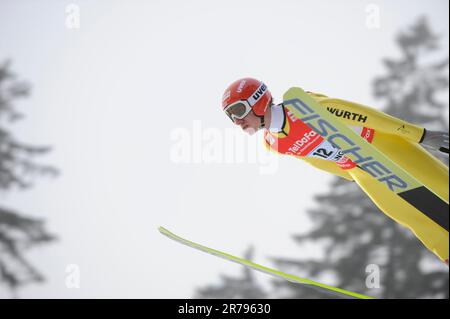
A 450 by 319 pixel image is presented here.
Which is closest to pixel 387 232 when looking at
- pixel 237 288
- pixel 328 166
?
pixel 237 288

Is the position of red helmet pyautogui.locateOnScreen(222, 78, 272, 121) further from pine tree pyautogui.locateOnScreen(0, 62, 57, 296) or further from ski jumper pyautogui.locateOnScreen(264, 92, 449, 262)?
pine tree pyautogui.locateOnScreen(0, 62, 57, 296)

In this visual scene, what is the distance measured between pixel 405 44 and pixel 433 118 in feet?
11.2

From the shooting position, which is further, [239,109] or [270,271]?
[270,271]

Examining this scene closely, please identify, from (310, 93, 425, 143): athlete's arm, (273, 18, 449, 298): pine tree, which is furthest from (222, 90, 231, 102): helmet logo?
(273, 18, 449, 298): pine tree

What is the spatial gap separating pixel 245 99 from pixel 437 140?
1.79m

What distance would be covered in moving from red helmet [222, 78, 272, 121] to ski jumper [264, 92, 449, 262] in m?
0.14

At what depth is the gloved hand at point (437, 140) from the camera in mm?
5270

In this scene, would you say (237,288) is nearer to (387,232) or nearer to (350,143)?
(387,232)

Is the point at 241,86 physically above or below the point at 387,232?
above

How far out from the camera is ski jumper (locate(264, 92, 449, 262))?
553 centimetres

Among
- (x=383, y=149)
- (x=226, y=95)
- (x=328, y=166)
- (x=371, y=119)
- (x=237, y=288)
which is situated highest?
(x=226, y=95)

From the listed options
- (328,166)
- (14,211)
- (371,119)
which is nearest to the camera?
(371,119)

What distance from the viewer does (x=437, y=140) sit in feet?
17.3
